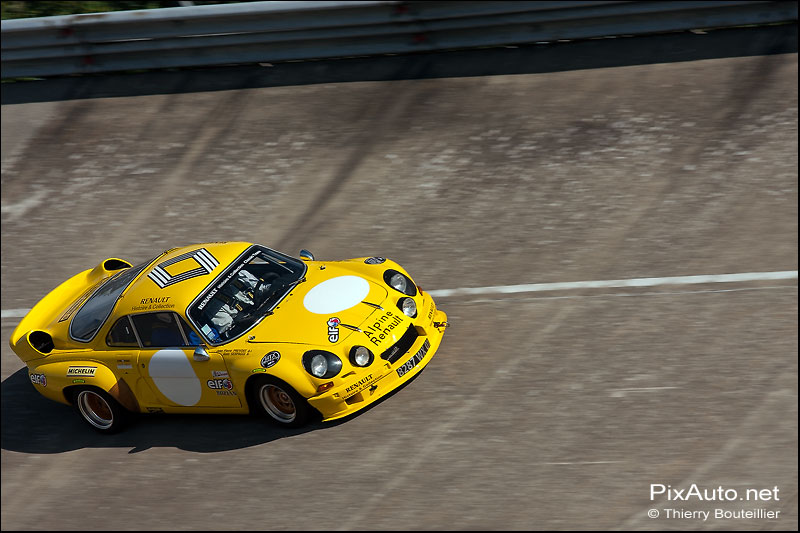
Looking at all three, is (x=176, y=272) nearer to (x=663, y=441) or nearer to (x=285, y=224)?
(x=285, y=224)

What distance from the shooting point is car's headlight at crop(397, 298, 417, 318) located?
797cm

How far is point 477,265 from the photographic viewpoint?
9.66 metres

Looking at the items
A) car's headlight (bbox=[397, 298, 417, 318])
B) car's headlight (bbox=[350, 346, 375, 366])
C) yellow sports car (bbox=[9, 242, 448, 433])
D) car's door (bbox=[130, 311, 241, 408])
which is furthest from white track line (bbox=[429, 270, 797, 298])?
car's door (bbox=[130, 311, 241, 408])

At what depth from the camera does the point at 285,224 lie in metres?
11.0

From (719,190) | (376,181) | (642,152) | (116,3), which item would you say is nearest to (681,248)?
(719,190)

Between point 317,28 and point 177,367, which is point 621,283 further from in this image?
point 317,28

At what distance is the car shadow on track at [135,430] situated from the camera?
769cm

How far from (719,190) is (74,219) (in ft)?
25.7

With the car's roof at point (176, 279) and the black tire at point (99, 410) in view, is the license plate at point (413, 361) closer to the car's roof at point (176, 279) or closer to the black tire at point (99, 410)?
the car's roof at point (176, 279)

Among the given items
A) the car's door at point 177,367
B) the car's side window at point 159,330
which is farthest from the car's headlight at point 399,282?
the car's side window at point 159,330

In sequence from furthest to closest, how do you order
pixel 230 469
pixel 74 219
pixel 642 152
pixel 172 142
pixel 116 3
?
pixel 116 3
pixel 172 142
pixel 74 219
pixel 642 152
pixel 230 469

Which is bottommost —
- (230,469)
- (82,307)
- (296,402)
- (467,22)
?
(230,469)

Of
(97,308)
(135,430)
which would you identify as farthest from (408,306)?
(97,308)

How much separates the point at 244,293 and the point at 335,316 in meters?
0.93
